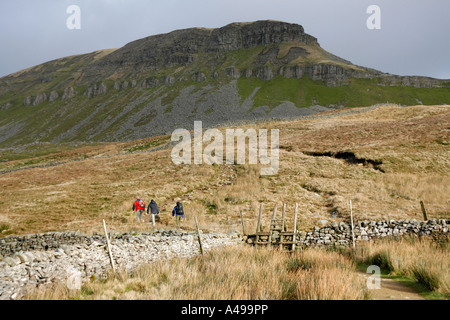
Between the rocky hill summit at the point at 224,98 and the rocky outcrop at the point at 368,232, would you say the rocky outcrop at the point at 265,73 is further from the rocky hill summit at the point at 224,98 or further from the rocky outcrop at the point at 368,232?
the rocky outcrop at the point at 368,232

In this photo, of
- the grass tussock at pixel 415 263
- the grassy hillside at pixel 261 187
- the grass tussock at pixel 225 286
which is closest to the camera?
the grass tussock at pixel 225 286

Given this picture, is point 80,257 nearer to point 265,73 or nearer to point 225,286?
point 225,286

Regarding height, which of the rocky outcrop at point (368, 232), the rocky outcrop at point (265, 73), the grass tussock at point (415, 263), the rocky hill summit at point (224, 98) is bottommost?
the rocky outcrop at point (368, 232)

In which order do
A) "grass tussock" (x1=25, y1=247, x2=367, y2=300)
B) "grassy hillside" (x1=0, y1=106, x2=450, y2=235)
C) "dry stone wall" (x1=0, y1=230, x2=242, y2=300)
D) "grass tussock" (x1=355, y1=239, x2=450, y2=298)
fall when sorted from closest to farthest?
"grass tussock" (x1=25, y1=247, x2=367, y2=300) < "grass tussock" (x1=355, y1=239, x2=450, y2=298) < "dry stone wall" (x1=0, y1=230, x2=242, y2=300) < "grassy hillside" (x1=0, y1=106, x2=450, y2=235)

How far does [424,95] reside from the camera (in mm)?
147875

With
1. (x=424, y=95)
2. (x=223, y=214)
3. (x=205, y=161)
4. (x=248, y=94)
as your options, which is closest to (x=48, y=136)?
(x=248, y=94)

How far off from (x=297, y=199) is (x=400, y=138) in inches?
1004

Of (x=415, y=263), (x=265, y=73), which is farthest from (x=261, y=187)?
(x=265, y=73)

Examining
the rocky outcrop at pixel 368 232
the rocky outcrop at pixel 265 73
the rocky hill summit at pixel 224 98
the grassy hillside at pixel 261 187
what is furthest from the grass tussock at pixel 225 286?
the rocky outcrop at pixel 265 73

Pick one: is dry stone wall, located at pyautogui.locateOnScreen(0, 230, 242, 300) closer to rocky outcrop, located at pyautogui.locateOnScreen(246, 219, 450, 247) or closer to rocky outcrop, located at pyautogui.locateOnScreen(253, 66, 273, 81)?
rocky outcrop, located at pyautogui.locateOnScreen(246, 219, 450, 247)

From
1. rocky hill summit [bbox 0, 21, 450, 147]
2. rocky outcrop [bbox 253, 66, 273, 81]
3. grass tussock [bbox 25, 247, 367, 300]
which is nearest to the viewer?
grass tussock [bbox 25, 247, 367, 300]

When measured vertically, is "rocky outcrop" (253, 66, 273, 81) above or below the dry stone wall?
above

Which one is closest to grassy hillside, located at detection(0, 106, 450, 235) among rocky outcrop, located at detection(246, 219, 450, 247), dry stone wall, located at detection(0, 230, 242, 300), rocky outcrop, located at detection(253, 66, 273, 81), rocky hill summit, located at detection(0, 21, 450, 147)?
rocky outcrop, located at detection(246, 219, 450, 247)

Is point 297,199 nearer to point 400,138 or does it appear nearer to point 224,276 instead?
point 224,276
